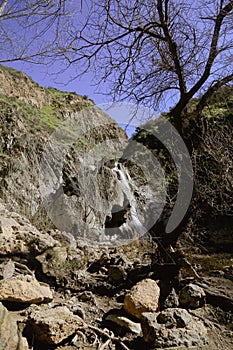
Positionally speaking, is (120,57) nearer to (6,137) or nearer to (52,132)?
(6,137)

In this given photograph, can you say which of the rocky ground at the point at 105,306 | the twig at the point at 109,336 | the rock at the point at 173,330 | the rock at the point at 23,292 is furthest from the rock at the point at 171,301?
the rock at the point at 23,292

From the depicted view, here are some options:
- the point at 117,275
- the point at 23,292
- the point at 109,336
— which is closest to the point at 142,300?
the point at 109,336

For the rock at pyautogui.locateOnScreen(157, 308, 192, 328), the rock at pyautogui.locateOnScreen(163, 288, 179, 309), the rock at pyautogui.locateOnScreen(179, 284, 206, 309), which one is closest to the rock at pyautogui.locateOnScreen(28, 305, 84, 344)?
the rock at pyautogui.locateOnScreen(157, 308, 192, 328)

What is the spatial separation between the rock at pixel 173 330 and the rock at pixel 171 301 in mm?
239

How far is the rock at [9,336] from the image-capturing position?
1.16 m

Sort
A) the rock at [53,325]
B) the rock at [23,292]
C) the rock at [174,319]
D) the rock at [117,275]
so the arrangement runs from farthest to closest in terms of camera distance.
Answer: the rock at [117,275] < the rock at [23,292] < the rock at [174,319] < the rock at [53,325]

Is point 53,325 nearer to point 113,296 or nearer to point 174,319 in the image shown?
point 174,319

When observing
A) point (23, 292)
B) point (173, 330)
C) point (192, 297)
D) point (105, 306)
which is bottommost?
point (23, 292)

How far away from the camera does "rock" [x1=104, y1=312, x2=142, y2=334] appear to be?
5.18 feet

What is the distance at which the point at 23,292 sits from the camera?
165 centimetres

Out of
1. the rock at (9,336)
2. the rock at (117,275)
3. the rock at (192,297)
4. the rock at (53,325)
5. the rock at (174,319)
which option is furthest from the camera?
the rock at (117,275)

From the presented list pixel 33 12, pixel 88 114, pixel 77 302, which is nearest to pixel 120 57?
pixel 33 12

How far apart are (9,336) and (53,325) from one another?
0.24 metres

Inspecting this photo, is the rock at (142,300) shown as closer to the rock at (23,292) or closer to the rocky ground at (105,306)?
the rocky ground at (105,306)
